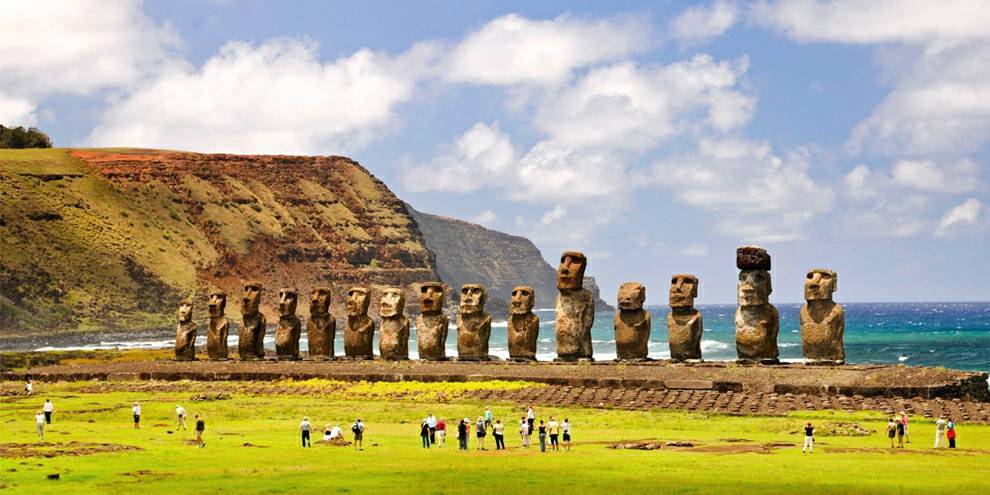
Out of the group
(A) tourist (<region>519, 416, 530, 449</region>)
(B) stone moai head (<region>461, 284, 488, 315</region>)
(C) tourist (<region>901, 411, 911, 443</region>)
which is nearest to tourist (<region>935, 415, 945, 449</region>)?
(C) tourist (<region>901, 411, 911, 443</region>)

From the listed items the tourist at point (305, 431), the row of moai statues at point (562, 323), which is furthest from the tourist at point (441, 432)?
the row of moai statues at point (562, 323)

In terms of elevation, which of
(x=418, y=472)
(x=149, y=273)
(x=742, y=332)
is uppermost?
(x=149, y=273)

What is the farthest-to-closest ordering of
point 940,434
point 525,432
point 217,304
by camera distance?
point 217,304, point 525,432, point 940,434

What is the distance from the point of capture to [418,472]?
26.4m

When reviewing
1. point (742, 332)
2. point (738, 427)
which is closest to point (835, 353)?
point (742, 332)

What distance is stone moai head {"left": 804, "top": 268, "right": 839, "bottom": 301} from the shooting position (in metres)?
42.2

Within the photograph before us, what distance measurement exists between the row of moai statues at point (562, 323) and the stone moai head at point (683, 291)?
32 millimetres

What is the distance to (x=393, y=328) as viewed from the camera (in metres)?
51.0

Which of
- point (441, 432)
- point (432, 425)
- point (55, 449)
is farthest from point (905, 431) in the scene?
point (55, 449)

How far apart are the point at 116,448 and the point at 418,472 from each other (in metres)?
7.76

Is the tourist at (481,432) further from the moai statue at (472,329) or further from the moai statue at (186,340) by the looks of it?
the moai statue at (186,340)

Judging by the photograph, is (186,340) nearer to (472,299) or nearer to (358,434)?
(472,299)

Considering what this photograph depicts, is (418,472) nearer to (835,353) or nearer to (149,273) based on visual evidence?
(835,353)

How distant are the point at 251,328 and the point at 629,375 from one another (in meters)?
18.9
